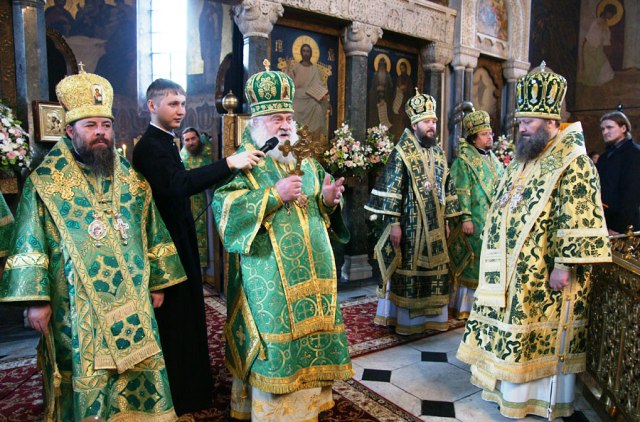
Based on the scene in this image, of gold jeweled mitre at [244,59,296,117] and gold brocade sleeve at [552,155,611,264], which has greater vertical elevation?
gold jeweled mitre at [244,59,296,117]

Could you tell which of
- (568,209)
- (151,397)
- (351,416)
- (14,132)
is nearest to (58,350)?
(151,397)

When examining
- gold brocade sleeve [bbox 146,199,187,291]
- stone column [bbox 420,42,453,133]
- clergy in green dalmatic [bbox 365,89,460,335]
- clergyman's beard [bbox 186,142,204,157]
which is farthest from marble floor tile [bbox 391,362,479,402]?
stone column [bbox 420,42,453,133]

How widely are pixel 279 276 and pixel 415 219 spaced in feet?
7.85

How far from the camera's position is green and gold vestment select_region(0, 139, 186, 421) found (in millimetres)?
2496

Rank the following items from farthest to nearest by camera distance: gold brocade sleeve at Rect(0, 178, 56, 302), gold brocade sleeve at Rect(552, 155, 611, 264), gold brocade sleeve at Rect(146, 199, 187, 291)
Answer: gold brocade sleeve at Rect(552, 155, 611, 264) < gold brocade sleeve at Rect(146, 199, 187, 291) < gold brocade sleeve at Rect(0, 178, 56, 302)

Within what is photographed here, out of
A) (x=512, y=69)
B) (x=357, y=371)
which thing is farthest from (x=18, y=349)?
(x=512, y=69)

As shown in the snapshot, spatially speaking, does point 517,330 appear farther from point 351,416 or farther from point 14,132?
point 14,132

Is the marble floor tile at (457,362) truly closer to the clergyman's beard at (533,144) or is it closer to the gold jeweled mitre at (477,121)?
the clergyman's beard at (533,144)

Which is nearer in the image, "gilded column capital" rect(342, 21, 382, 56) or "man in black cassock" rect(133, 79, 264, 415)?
"man in black cassock" rect(133, 79, 264, 415)

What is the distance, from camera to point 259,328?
9.53 ft

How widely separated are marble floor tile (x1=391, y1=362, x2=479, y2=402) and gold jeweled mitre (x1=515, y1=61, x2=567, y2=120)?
2.08 m

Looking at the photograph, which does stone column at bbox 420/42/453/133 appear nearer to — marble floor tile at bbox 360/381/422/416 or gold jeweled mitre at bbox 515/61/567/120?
gold jeweled mitre at bbox 515/61/567/120

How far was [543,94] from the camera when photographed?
10.7 ft

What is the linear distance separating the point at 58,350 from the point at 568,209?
2.96 metres
